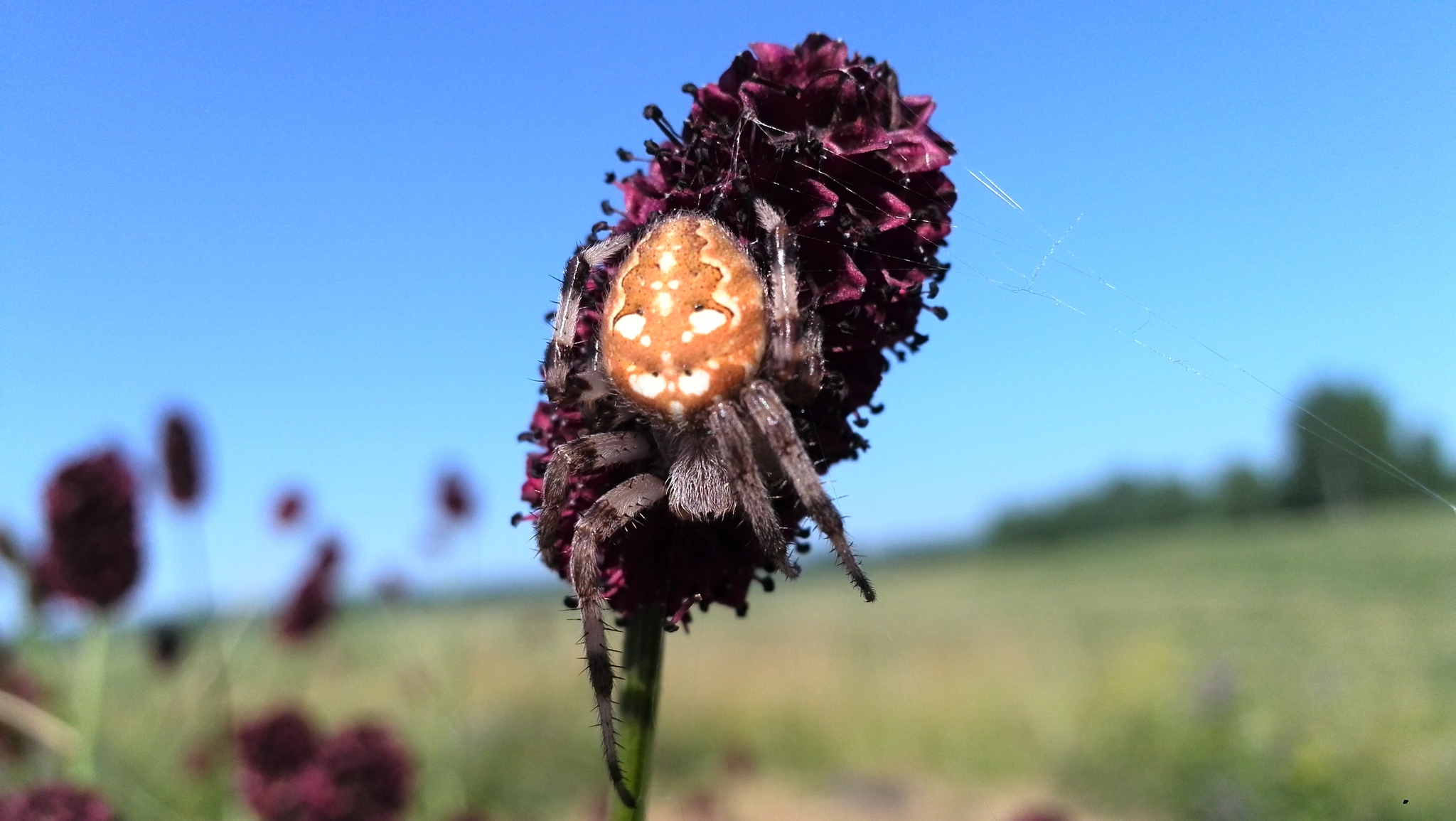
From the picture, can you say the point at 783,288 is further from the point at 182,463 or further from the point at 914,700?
the point at 914,700

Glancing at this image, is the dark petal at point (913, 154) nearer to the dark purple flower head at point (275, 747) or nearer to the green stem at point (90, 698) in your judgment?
the dark purple flower head at point (275, 747)

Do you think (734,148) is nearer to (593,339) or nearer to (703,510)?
(593,339)

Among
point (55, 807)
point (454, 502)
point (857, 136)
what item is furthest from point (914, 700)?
point (857, 136)

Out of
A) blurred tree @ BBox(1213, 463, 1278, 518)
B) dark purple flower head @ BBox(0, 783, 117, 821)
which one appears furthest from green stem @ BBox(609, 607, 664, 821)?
blurred tree @ BBox(1213, 463, 1278, 518)

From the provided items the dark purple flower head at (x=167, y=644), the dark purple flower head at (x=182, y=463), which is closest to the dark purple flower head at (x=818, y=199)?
the dark purple flower head at (x=182, y=463)

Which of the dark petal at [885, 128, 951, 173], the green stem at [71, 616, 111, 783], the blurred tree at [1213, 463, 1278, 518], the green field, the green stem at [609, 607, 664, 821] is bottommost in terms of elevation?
the green field

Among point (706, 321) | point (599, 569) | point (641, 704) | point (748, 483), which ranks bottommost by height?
point (641, 704)

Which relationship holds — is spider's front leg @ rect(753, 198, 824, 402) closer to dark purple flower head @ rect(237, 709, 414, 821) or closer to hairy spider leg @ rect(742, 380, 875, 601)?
hairy spider leg @ rect(742, 380, 875, 601)
